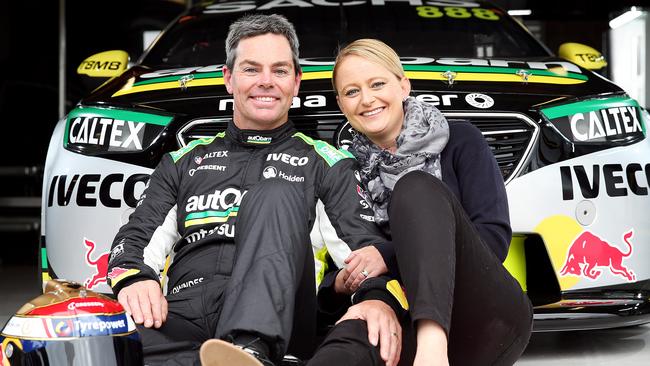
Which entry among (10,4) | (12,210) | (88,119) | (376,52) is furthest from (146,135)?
(10,4)

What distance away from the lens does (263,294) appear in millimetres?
2162

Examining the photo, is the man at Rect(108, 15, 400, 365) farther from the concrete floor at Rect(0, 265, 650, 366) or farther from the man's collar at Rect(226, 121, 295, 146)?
the concrete floor at Rect(0, 265, 650, 366)

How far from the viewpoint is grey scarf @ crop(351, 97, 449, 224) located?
8.39 ft

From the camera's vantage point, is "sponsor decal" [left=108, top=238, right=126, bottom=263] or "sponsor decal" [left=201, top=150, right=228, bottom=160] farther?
"sponsor decal" [left=201, top=150, right=228, bottom=160]

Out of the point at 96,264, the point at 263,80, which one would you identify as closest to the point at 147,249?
the point at 263,80

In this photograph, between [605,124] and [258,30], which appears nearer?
[258,30]

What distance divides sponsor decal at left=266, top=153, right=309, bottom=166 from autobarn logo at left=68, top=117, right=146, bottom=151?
69 centimetres

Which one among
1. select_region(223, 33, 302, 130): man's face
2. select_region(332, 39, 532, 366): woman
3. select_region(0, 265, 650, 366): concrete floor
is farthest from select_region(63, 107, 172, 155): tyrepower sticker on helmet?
select_region(0, 265, 650, 366): concrete floor

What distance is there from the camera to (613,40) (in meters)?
9.77

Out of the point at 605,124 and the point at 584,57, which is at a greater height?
→ the point at 584,57

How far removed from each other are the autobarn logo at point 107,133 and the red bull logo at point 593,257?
1.38 m

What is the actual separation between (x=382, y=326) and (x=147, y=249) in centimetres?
70

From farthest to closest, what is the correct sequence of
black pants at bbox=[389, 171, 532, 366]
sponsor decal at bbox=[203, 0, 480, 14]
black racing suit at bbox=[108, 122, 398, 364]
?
sponsor decal at bbox=[203, 0, 480, 14] → black racing suit at bbox=[108, 122, 398, 364] → black pants at bbox=[389, 171, 532, 366]

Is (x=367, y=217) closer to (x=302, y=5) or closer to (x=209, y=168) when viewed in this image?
(x=209, y=168)
